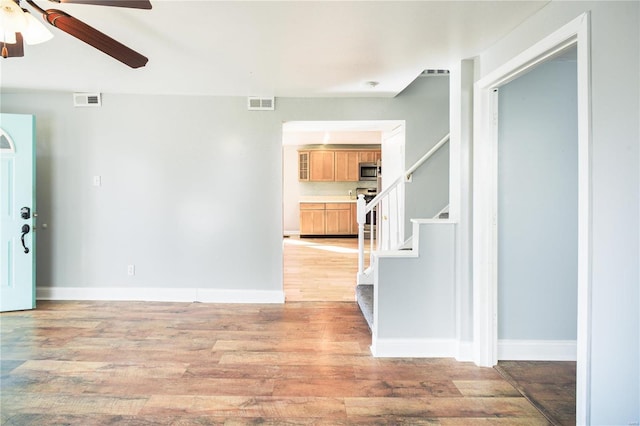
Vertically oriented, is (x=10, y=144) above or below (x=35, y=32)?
below

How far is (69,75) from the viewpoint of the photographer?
10.9 ft

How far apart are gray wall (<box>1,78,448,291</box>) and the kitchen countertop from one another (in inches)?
198

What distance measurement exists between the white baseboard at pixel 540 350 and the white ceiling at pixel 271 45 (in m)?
2.22

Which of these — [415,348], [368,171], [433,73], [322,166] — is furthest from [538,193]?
[322,166]

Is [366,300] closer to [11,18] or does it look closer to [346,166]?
[11,18]

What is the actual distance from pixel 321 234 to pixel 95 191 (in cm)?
574

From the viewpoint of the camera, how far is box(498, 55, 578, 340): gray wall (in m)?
2.67

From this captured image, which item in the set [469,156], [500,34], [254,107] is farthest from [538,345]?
[254,107]

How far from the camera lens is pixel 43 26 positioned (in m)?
1.82

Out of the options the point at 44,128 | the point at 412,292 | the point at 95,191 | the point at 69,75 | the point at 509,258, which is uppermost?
the point at 69,75

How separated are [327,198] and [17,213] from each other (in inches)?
259

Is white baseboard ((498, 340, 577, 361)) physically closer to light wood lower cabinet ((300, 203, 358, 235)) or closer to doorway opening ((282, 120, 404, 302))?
doorway opening ((282, 120, 404, 302))

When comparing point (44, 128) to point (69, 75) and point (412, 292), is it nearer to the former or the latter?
point (69, 75)

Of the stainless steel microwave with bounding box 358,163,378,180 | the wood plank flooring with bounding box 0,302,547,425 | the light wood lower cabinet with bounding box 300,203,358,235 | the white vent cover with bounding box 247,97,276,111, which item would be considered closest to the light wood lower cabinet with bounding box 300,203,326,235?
the light wood lower cabinet with bounding box 300,203,358,235
